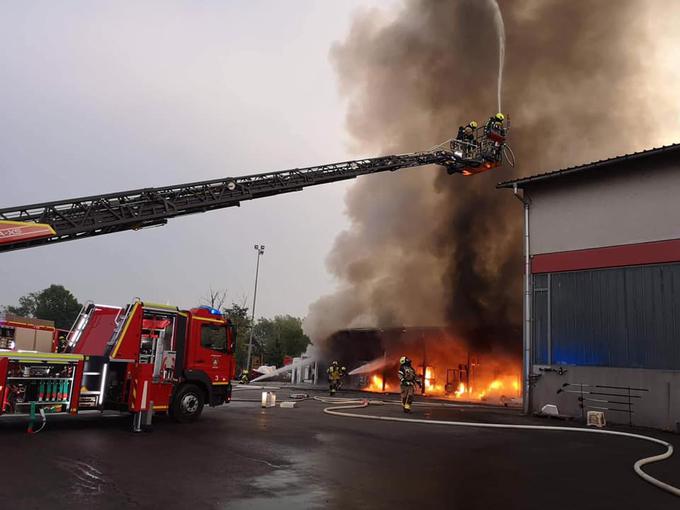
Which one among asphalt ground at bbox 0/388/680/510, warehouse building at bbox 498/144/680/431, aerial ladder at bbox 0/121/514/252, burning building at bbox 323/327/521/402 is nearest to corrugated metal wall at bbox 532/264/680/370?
warehouse building at bbox 498/144/680/431

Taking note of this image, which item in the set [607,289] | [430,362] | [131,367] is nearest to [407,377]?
[607,289]

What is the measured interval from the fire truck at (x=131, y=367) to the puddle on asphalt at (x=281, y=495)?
188 inches

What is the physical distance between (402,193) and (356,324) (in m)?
8.96

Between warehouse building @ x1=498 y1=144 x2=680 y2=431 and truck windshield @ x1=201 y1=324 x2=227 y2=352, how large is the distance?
31.0 ft

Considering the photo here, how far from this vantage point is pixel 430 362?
28.9 metres

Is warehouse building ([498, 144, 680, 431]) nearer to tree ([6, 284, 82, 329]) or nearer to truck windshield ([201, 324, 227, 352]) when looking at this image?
truck windshield ([201, 324, 227, 352])

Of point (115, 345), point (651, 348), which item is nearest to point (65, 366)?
point (115, 345)

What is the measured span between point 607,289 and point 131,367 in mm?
12461

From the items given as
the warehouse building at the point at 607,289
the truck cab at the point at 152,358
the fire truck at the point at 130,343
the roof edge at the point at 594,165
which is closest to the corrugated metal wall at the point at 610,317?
the warehouse building at the point at 607,289

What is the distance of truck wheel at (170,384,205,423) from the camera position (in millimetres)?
11344

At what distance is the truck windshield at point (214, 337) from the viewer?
12219 millimetres

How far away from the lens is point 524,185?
57.6ft

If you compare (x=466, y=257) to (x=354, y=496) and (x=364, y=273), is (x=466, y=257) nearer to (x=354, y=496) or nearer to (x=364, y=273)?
(x=364, y=273)

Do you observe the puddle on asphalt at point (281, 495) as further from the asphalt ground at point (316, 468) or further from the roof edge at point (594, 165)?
the roof edge at point (594, 165)
